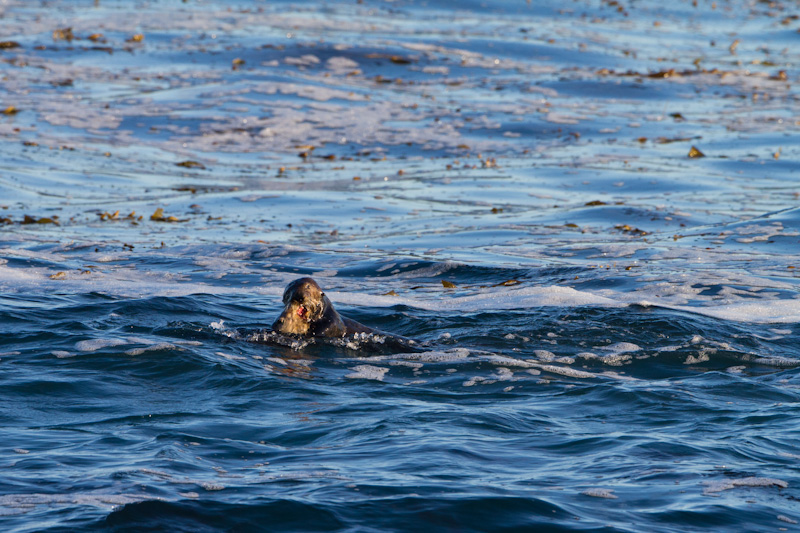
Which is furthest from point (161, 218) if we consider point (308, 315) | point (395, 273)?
point (308, 315)

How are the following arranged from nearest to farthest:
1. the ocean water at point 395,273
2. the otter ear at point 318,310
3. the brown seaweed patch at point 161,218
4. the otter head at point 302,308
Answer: the ocean water at point 395,273 < the otter head at point 302,308 < the otter ear at point 318,310 < the brown seaweed patch at point 161,218

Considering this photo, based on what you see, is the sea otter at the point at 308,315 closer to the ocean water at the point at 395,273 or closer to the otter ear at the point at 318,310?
the otter ear at the point at 318,310

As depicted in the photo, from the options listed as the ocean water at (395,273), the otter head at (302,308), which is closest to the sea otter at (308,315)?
the otter head at (302,308)

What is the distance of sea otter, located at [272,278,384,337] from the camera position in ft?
24.0

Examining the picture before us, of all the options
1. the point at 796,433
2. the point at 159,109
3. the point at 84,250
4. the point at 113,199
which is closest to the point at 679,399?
the point at 796,433

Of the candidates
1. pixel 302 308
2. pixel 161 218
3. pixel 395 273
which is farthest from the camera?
pixel 161 218

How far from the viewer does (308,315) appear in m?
7.42

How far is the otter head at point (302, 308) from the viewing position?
7293mm

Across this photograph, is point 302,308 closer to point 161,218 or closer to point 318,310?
point 318,310

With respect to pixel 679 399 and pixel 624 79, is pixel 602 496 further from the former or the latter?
pixel 624 79

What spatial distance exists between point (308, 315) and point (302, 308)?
9 cm

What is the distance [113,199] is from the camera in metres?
14.7

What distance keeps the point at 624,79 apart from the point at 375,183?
954 cm

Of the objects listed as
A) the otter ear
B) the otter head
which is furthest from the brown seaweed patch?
the otter ear
